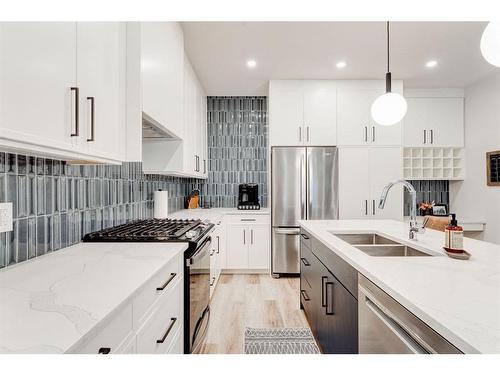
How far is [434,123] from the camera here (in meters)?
4.04

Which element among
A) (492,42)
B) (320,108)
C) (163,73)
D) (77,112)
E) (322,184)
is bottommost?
(322,184)

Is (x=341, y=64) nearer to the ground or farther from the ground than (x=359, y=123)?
farther from the ground

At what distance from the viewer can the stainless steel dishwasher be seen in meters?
0.76

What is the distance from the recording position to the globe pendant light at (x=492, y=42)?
111cm

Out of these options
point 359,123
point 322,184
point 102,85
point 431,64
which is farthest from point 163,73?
point 431,64

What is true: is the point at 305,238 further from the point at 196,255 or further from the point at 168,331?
the point at 168,331

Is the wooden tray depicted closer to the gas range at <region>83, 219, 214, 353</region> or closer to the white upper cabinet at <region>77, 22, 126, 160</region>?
A: the gas range at <region>83, 219, 214, 353</region>

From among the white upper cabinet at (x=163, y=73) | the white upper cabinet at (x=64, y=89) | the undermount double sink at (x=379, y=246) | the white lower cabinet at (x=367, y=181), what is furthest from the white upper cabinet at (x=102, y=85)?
the white lower cabinet at (x=367, y=181)

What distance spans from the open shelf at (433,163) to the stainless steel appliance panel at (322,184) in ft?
4.23

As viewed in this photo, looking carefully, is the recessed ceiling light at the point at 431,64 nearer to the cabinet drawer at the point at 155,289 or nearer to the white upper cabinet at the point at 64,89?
the white upper cabinet at the point at 64,89

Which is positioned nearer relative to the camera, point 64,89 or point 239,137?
point 64,89

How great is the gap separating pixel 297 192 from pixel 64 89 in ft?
9.66

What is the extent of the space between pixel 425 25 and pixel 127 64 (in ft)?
8.33
